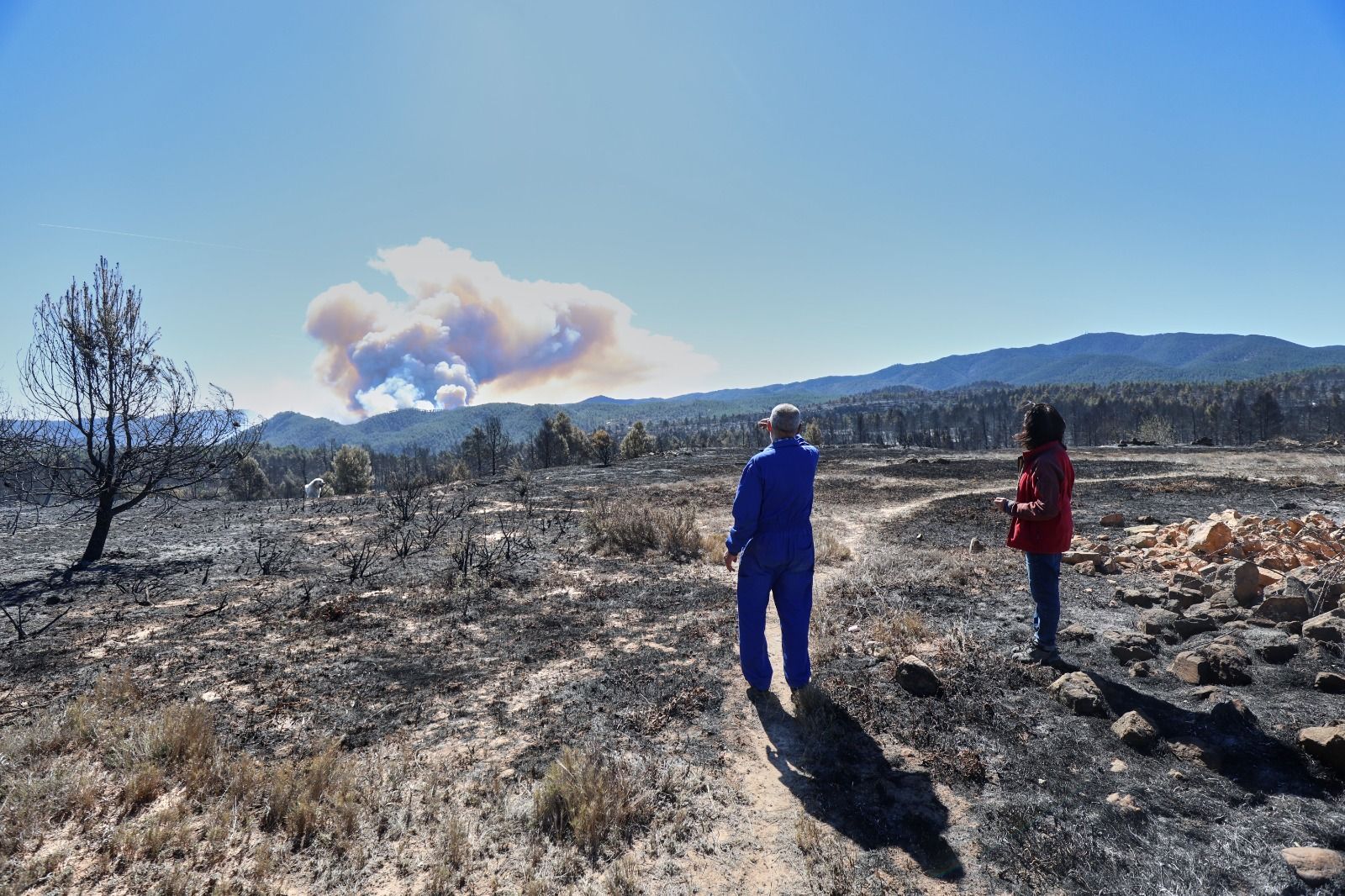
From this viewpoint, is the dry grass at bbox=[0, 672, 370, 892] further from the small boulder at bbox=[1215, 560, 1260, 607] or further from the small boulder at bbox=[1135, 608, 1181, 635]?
the small boulder at bbox=[1215, 560, 1260, 607]

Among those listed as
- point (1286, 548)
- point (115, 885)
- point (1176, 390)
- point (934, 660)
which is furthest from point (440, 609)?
point (1176, 390)

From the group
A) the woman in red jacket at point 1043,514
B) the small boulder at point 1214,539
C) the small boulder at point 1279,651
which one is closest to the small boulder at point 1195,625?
the small boulder at point 1279,651

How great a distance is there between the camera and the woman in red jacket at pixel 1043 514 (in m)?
4.68

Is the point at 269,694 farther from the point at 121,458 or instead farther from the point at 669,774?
the point at 121,458

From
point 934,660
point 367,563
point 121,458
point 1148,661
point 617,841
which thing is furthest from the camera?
point 121,458

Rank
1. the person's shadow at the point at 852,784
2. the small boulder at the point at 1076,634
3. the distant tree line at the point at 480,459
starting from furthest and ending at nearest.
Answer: the distant tree line at the point at 480,459
the small boulder at the point at 1076,634
the person's shadow at the point at 852,784

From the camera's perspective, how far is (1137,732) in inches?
144

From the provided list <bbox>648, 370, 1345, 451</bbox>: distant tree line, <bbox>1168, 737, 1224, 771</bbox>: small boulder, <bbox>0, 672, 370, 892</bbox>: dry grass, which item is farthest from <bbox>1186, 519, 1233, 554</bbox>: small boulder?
<bbox>648, 370, 1345, 451</bbox>: distant tree line

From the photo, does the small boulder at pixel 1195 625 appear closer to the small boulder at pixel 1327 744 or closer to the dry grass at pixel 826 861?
the small boulder at pixel 1327 744

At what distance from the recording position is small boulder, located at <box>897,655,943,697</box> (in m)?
4.68

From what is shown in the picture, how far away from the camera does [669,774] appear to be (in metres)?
3.73

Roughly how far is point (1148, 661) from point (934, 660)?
5.81 ft

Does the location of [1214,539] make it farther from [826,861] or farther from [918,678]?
[826,861]

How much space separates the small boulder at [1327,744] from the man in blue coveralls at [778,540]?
3013 millimetres
